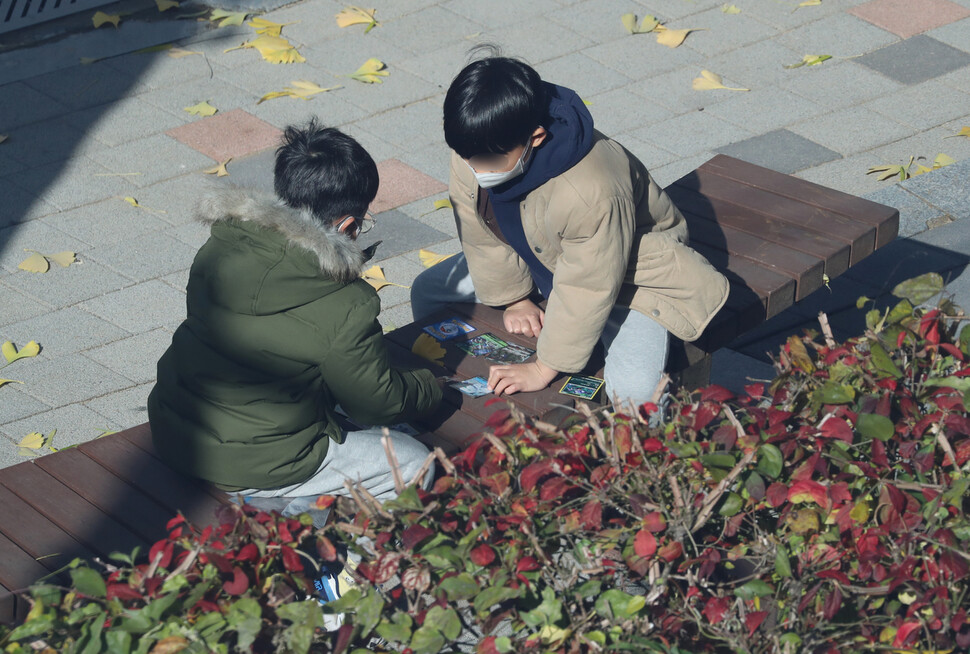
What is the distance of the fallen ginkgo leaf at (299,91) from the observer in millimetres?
6531

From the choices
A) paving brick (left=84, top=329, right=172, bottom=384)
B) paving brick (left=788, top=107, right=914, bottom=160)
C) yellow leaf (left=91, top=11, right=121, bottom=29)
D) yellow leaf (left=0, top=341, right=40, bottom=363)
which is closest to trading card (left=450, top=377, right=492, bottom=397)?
paving brick (left=84, top=329, right=172, bottom=384)

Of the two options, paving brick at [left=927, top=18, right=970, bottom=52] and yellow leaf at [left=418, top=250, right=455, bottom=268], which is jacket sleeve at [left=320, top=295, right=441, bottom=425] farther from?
paving brick at [left=927, top=18, right=970, bottom=52]

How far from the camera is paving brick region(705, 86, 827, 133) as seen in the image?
621cm

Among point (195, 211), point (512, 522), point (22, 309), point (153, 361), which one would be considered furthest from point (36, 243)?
point (512, 522)

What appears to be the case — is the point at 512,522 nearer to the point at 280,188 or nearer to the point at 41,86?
the point at 280,188

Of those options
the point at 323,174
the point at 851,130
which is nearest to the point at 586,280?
the point at 323,174

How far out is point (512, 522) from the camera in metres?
2.25

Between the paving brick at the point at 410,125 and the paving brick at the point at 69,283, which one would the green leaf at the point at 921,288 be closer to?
the paving brick at the point at 69,283

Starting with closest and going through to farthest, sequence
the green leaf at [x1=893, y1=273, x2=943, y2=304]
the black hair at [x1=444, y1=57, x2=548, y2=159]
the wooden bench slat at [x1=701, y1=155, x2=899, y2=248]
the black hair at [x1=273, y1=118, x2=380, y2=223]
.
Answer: the green leaf at [x1=893, y1=273, x2=943, y2=304] → the black hair at [x1=273, y1=118, x2=380, y2=223] → the black hair at [x1=444, y1=57, x2=548, y2=159] → the wooden bench slat at [x1=701, y1=155, x2=899, y2=248]

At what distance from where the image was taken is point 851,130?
20.0 ft

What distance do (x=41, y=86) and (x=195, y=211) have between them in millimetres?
4397

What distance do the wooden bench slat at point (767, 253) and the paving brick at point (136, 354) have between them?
7.17 ft

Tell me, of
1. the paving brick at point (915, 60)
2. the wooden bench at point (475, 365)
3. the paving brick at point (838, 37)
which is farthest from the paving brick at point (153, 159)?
the paving brick at point (915, 60)

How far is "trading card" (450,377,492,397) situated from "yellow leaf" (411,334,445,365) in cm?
14
